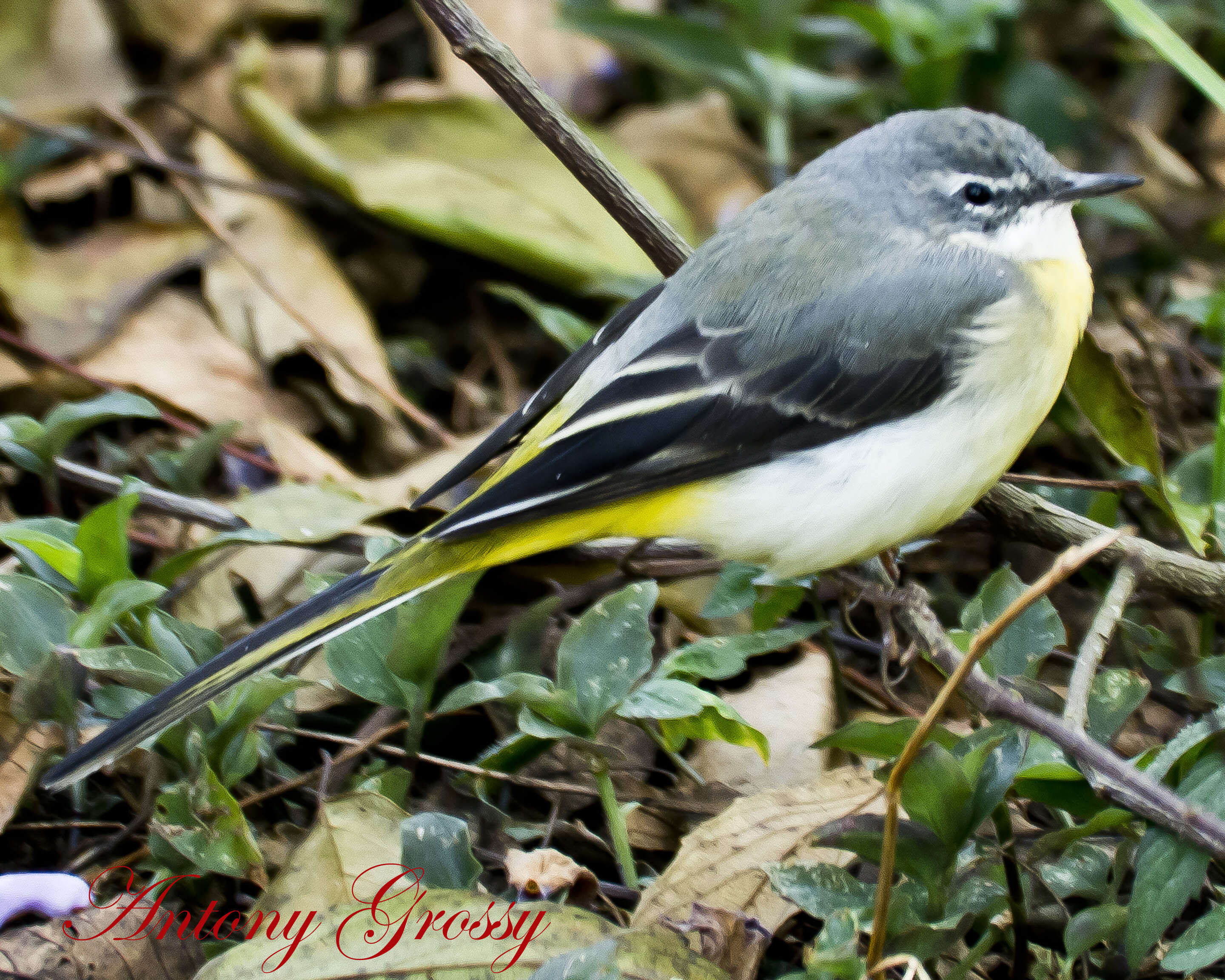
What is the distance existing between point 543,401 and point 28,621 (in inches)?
44.3

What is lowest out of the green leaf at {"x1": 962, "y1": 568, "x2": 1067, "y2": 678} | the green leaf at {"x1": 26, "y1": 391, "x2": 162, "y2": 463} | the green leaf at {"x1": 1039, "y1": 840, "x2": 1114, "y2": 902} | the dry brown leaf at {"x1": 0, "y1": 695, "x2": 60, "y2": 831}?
the green leaf at {"x1": 1039, "y1": 840, "x2": 1114, "y2": 902}

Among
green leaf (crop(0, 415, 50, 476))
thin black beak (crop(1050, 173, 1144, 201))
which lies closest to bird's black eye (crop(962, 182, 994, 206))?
thin black beak (crop(1050, 173, 1144, 201))

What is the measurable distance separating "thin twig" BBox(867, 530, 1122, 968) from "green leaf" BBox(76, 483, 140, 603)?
1.54 meters

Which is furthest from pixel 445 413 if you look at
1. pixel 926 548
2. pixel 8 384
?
pixel 926 548

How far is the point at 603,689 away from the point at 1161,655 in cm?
110

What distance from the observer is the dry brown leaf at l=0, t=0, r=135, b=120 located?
426 centimetres

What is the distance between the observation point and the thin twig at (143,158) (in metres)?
3.98

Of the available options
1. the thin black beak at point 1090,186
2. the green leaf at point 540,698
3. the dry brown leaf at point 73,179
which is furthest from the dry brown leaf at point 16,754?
the thin black beak at point 1090,186

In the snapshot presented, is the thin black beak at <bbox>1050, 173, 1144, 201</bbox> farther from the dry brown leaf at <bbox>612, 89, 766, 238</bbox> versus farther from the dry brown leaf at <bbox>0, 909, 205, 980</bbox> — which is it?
the dry brown leaf at <bbox>0, 909, 205, 980</bbox>

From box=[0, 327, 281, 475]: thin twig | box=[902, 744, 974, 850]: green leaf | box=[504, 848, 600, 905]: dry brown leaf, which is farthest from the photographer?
box=[0, 327, 281, 475]: thin twig

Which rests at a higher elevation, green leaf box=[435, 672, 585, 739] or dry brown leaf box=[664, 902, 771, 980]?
green leaf box=[435, 672, 585, 739]

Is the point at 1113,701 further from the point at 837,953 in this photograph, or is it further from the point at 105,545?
the point at 105,545

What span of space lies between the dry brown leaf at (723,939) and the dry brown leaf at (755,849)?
5 cm

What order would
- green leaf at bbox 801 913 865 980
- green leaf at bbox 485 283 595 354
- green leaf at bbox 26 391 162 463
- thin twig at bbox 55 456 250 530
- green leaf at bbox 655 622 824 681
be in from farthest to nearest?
1. green leaf at bbox 485 283 595 354
2. thin twig at bbox 55 456 250 530
3. green leaf at bbox 26 391 162 463
4. green leaf at bbox 655 622 824 681
5. green leaf at bbox 801 913 865 980
